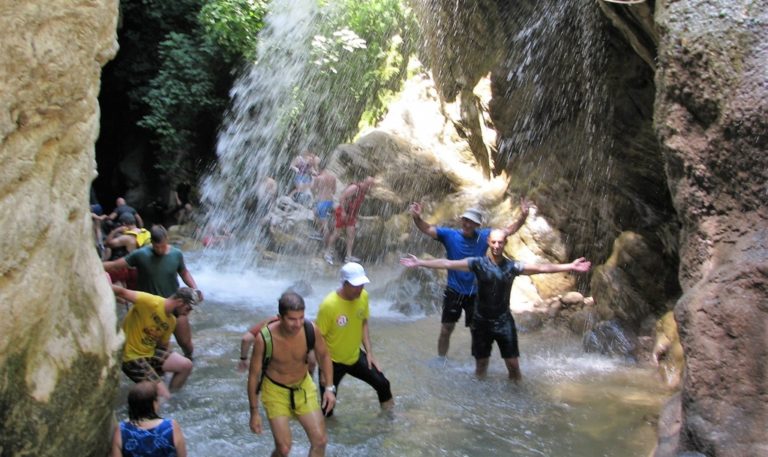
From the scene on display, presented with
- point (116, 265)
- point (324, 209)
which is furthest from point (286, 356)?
point (324, 209)

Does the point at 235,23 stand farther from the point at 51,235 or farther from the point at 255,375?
the point at 51,235

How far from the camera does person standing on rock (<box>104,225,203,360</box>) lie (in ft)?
22.4

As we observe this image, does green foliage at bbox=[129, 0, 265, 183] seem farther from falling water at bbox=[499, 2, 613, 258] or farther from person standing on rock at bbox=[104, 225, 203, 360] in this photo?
person standing on rock at bbox=[104, 225, 203, 360]

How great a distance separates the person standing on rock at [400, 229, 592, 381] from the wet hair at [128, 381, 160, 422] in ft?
10.3

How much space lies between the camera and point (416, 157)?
48.5ft

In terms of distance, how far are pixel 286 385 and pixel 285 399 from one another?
0.31 ft

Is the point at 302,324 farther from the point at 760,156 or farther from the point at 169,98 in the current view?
the point at 169,98

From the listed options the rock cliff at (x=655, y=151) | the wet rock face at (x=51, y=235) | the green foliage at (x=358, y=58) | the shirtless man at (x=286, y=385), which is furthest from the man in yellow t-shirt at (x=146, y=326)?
the green foliage at (x=358, y=58)

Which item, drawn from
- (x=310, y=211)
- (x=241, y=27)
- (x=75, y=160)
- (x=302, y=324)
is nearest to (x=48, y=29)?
(x=75, y=160)

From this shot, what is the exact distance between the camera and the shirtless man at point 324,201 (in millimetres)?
13656

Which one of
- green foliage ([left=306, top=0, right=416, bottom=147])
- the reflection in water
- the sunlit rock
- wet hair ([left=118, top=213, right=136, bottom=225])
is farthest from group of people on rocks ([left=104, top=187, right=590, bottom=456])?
green foliage ([left=306, top=0, right=416, bottom=147])

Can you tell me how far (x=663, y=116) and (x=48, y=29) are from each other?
4.48 m

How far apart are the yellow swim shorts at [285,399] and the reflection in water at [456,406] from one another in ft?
3.03

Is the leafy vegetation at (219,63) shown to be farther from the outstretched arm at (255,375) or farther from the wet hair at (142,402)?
the wet hair at (142,402)
